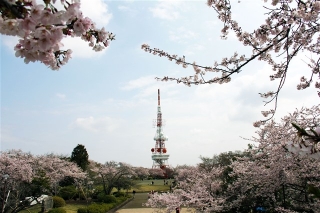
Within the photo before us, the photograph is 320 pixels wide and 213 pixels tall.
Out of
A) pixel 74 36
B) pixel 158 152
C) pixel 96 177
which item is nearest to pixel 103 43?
pixel 74 36

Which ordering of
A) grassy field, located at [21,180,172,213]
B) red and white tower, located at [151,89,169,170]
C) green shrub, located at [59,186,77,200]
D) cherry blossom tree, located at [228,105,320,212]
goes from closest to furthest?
cherry blossom tree, located at [228,105,320,212] → grassy field, located at [21,180,172,213] → green shrub, located at [59,186,77,200] → red and white tower, located at [151,89,169,170]

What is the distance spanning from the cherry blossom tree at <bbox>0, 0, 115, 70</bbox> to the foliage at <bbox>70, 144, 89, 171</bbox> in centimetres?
3107

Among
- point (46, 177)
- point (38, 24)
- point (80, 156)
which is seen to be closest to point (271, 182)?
point (38, 24)

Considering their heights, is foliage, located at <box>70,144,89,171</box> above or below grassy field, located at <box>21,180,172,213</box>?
above

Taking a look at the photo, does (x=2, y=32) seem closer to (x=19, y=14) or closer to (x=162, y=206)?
(x=19, y=14)

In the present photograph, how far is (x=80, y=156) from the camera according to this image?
31125mm

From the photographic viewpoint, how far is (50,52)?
1.54 metres

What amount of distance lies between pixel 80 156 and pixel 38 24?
3153 centimetres

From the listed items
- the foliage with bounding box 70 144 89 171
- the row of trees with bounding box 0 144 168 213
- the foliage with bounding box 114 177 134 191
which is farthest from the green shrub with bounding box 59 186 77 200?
the foliage with bounding box 70 144 89 171

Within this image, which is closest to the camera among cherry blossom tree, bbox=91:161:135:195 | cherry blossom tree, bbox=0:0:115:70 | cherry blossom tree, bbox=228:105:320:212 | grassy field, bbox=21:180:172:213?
cherry blossom tree, bbox=0:0:115:70

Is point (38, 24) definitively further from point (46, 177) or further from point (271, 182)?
point (46, 177)

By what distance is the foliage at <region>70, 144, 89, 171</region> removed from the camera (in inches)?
1217

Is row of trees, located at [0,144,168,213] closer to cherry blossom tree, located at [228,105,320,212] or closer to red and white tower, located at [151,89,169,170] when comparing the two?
cherry blossom tree, located at [228,105,320,212]

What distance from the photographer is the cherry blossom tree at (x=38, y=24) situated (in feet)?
4.13
